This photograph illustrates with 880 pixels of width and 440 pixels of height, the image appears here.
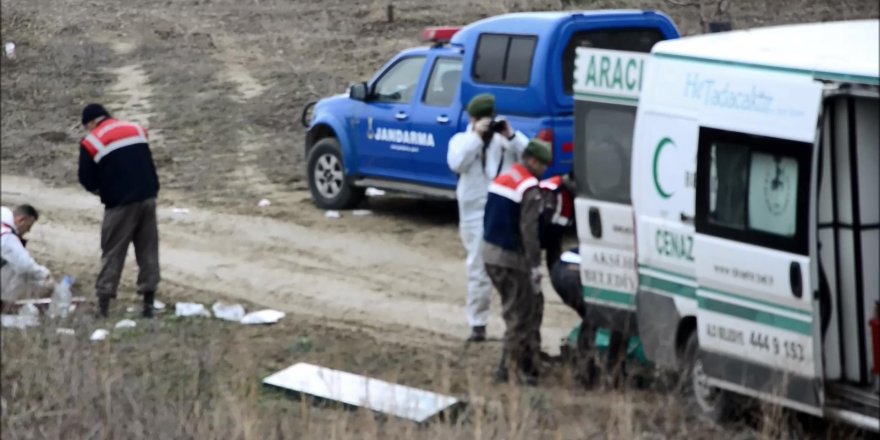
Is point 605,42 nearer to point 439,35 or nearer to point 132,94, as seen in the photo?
point 439,35

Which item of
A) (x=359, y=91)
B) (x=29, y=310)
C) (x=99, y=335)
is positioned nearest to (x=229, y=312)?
(x=99, y=335)

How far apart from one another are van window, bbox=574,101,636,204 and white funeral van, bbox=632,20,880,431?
3.01ft

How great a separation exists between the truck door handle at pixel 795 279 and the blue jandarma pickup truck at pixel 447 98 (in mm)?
5574

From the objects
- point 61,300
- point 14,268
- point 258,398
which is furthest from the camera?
point 61,300

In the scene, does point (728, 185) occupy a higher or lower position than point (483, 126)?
higher

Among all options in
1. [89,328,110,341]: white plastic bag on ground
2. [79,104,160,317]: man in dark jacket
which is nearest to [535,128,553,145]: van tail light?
[79,104,160,317]: man in dark jacket

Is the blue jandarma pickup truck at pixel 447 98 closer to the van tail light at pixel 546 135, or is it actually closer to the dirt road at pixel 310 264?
the van tail light at pixel 546 135

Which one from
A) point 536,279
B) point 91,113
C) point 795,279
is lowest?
point 536,279

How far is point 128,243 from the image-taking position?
12305 millimetres

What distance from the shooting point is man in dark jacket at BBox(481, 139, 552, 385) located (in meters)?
9.64

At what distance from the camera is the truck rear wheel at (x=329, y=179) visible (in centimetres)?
1619

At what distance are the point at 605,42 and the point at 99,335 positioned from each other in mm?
4923

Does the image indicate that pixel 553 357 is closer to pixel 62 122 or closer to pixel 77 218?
pixel 77 218

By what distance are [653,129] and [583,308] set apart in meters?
1.54
